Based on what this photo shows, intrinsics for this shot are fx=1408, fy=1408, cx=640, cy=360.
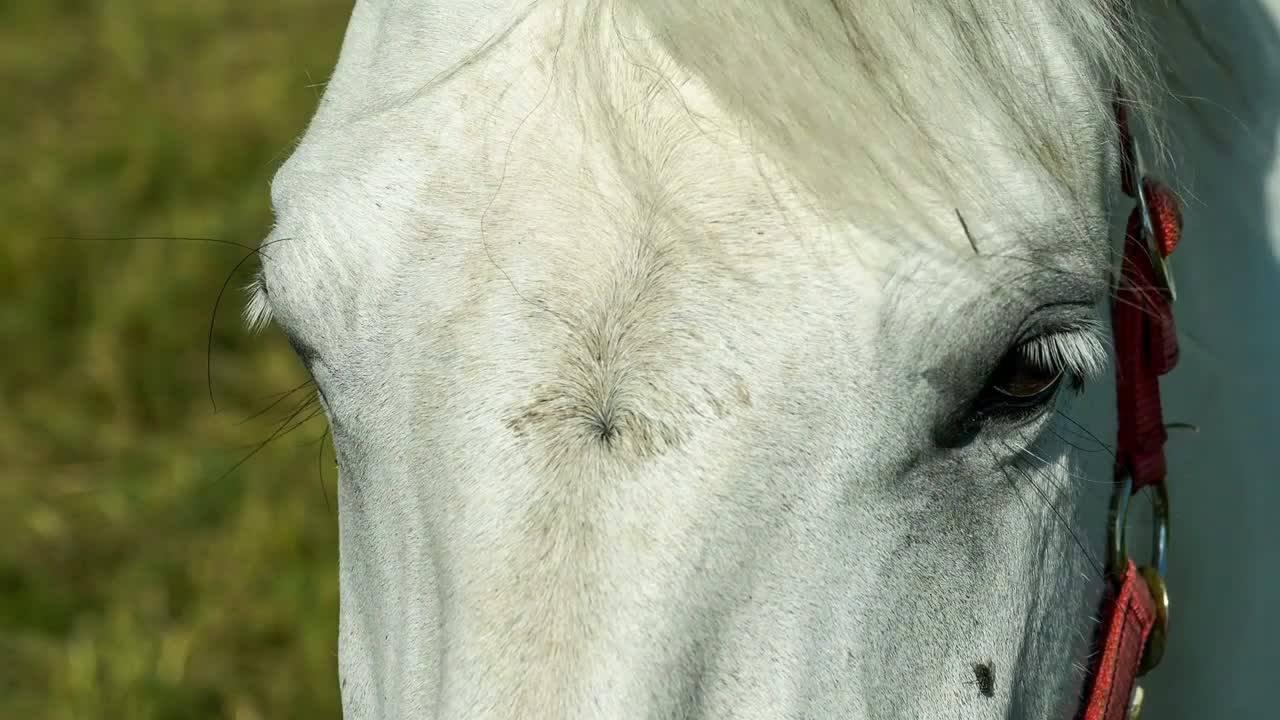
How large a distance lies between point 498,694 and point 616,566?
0.41ft

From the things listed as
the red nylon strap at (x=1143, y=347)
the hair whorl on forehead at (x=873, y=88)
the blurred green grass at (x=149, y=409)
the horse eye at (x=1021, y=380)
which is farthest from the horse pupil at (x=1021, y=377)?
the blurred green grass at (x=149, y=409)

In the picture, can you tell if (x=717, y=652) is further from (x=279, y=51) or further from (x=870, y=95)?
(x=279, y=51)

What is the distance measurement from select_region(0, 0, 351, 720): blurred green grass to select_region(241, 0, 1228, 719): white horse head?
1.18m

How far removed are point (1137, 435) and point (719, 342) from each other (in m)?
0.56

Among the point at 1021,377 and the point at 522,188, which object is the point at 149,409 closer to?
the point at 522,188

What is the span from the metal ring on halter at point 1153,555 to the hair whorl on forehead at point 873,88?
0.38 meters

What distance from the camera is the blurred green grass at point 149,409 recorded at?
3.03 m

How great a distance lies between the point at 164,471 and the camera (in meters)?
3.67

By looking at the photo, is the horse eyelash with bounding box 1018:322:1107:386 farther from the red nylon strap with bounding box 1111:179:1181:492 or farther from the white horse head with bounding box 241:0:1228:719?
the red nylon strap with bounding box 1111:179:1181:492

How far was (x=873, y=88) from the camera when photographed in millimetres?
1106

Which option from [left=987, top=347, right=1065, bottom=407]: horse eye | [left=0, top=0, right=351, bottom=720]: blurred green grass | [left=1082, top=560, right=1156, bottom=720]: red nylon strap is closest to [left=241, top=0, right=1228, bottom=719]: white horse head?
[left=987, top=347, right=1065, bottom=407]: horse eye

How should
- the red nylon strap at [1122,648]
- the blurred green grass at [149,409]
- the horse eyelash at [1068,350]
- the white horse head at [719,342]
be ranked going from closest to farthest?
the white horse head at [719,342] < the horse eyelash at [1068,350] < the red nylon strap at [1122,648] < the blurred green grass at [149,409]

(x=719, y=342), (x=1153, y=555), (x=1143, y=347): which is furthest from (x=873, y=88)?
(x=1153, y=555)

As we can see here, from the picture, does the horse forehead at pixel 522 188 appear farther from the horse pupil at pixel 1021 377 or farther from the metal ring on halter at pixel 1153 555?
the metal ring on halter at pixel 1153 555
